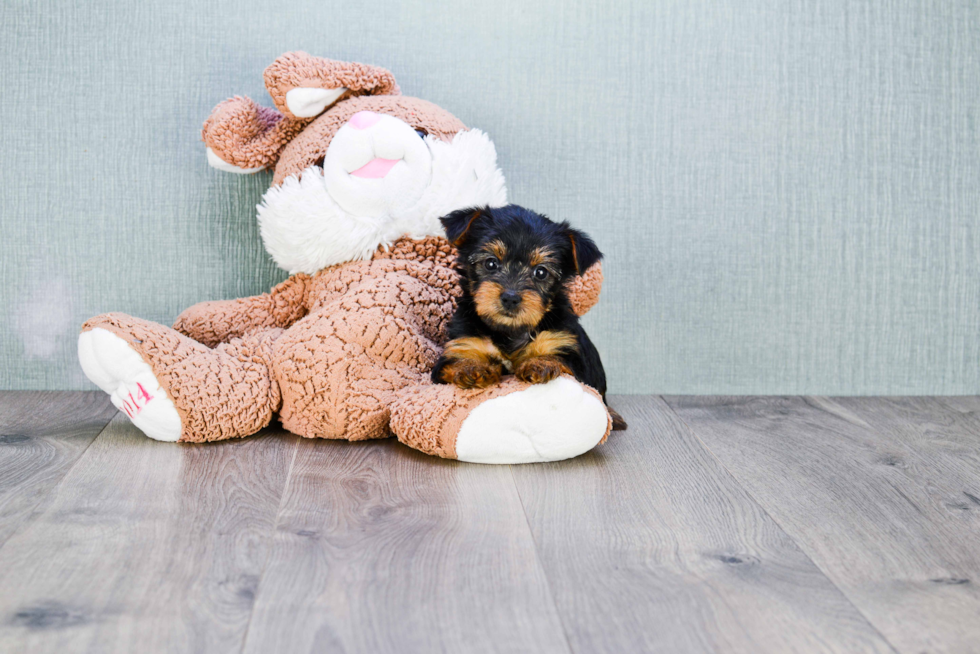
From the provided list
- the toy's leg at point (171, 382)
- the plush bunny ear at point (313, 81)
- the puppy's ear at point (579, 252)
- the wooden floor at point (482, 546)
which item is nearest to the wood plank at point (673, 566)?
the wooden floor at point (482, 546)

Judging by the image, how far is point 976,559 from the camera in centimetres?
143

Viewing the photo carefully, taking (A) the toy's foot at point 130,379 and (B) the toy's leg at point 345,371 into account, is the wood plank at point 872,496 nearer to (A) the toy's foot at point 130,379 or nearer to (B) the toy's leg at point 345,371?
(B) the toy's leg at point 345,371

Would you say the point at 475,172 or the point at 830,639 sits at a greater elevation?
the point at 475,172

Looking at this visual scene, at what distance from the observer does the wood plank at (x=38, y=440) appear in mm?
1587

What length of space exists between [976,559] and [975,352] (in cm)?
160

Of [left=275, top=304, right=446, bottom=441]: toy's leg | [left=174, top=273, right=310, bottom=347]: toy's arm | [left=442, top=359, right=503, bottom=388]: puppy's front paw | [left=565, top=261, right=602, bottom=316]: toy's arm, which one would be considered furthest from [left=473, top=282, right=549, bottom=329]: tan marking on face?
[left=174, top=273, right=310, bottom=347]: toy's arm

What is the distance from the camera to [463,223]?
192 centimetres

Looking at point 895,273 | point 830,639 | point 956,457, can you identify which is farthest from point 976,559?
point 895,273

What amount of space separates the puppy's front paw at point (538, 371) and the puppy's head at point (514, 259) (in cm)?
11

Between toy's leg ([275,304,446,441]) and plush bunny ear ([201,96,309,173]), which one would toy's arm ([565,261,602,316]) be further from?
plush bunny ear ([201,96,309,173])

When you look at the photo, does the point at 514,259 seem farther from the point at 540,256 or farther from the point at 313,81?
the point at 313,81

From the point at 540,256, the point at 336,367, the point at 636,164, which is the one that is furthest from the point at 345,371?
the point at 636,164

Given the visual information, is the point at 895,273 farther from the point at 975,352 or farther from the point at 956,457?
the point at 956,457

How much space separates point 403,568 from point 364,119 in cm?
127
